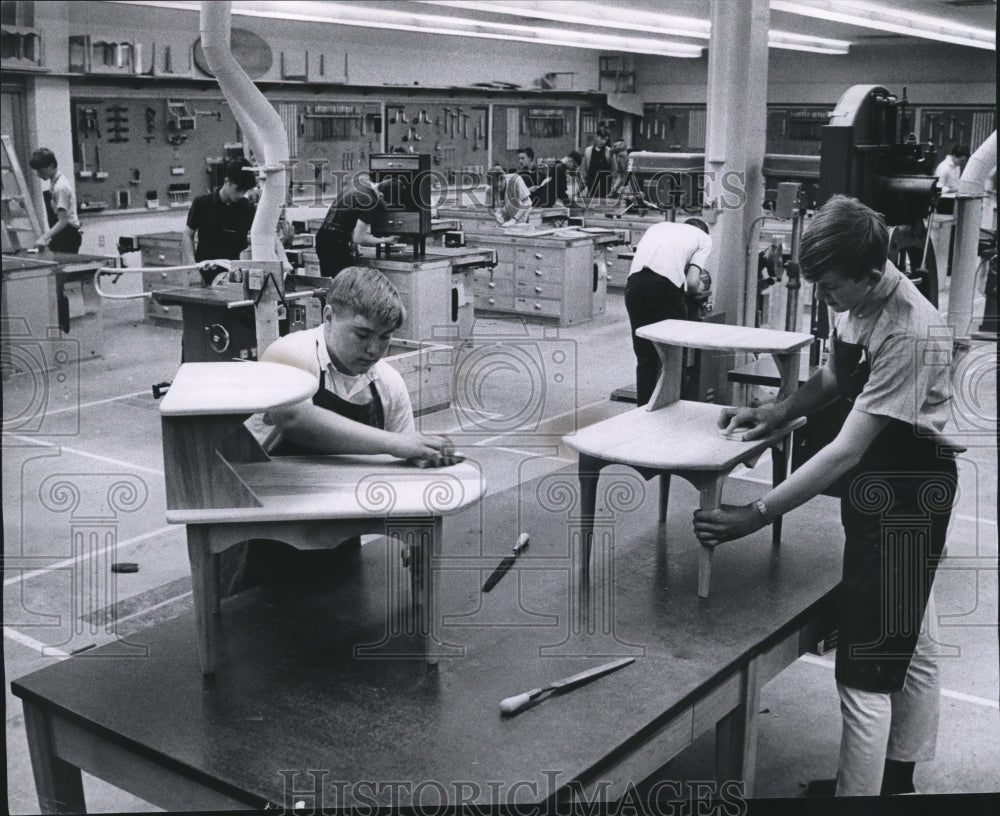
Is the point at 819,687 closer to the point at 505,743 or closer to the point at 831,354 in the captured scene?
the point at 831,354

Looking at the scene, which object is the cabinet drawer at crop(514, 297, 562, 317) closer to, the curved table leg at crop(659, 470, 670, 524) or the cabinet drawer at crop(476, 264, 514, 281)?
the cabinet drawer at crop(476, 264, 514, 281)

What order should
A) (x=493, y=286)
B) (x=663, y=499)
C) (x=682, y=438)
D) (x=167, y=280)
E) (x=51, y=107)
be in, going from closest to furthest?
1. (x=682, y=438)
2. (x=663, y=499)
3. (x=167, y=280)
4. (x=51, y=107)
5. (x=493, y=286)

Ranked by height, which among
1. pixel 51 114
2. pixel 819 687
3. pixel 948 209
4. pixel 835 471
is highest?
pixel 51 114

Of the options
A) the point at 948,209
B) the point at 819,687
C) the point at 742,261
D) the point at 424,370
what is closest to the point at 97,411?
the point at 424,370

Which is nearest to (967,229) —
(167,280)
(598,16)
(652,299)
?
(652,299)

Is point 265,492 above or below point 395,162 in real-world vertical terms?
below

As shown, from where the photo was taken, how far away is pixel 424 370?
18.2 ft

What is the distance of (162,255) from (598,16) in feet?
11.9

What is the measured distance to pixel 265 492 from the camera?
1.86 meters

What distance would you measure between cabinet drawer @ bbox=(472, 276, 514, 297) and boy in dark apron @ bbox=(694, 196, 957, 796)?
6.28m

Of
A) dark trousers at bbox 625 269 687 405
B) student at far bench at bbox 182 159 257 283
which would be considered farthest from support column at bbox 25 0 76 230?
dark trousers at bbox 625 269 687 405

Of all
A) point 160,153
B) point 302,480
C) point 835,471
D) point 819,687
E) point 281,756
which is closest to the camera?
point 281,756

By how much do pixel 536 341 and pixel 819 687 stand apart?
484cm

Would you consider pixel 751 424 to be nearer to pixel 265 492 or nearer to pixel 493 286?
pixel 265 492
